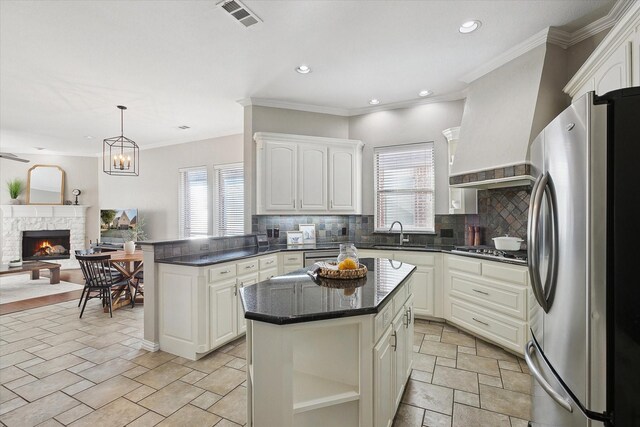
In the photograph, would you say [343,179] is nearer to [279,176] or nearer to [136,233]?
[279,176]

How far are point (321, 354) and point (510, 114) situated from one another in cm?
298

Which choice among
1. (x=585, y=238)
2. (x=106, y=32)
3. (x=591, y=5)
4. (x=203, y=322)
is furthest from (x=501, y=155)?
(x=106, y=32)

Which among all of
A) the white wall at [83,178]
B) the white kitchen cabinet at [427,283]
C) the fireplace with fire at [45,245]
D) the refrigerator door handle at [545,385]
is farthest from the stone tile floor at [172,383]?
the white wall at [83,178]

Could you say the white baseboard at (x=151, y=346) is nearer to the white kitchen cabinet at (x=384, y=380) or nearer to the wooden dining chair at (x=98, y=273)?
the wooden dining chair at (x=98, y=273)

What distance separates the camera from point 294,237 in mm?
4559

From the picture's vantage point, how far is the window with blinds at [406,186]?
4.38m

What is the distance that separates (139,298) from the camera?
195 inches

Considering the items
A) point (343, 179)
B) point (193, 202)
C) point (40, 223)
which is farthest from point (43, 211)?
point (343, 179)

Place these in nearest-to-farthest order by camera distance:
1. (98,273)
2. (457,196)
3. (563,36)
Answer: (563,36)
(457,196)
(98,273)

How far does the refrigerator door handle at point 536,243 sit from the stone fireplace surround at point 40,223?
32.6 ft

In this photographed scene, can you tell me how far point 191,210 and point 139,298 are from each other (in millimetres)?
2308

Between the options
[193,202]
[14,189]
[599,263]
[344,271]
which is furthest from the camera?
[14,189]

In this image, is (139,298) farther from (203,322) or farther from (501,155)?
(501,155)

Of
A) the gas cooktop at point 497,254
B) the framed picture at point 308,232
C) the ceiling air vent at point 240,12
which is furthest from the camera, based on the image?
the framed picture at point 308,232
